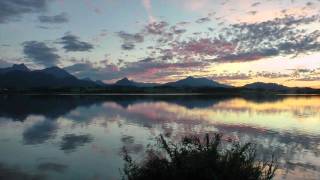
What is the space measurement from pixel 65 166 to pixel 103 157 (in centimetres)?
335

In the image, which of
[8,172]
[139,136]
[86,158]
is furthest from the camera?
[139,136]

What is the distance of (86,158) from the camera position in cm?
2698

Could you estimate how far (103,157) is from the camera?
Answer: 27.4 m

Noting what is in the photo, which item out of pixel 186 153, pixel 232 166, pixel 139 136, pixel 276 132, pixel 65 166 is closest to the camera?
pixel 232 166

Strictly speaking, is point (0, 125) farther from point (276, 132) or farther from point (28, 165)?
point (276, 132)

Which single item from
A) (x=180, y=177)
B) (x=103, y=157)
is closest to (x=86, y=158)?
(x=103, y=157)

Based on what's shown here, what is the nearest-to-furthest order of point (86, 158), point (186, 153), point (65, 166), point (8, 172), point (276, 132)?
1. point (186, 153)
2. point (8, 172)
3. point (65, 166)
4. point (86, 158)
5. point (276, 132)

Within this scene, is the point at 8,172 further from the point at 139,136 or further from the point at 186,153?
the point at 139,136

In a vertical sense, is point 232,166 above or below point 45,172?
above

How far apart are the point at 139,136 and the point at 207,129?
9165mm

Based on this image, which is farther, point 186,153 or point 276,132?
point 276,132

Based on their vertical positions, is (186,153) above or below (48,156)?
above

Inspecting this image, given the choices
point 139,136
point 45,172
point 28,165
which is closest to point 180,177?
point 45,172

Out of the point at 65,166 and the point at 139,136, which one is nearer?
the point at 65,166
